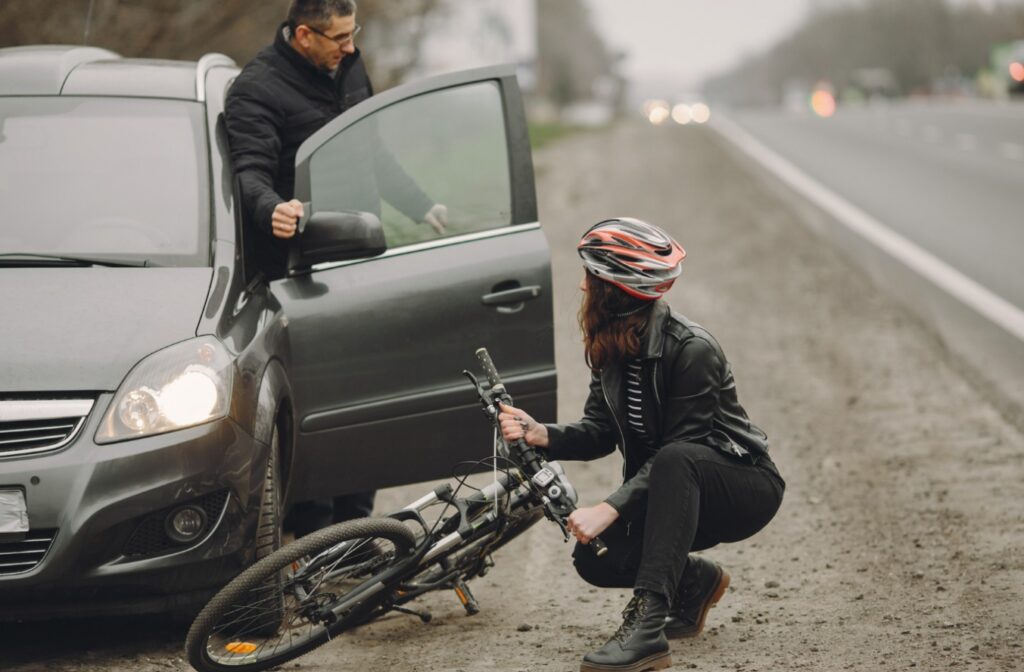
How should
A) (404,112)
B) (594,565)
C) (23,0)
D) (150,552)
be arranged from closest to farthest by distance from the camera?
1. (150,552)
2. (594,565)
3. (404,112)
4. (23,0)

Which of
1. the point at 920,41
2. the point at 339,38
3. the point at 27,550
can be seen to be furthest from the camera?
the point at 920,41

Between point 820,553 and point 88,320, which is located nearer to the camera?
point 88,320

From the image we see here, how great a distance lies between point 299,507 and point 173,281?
4.76 ft

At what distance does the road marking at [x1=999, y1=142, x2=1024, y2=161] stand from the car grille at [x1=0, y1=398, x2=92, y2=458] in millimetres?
24560

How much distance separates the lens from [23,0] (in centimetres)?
1542

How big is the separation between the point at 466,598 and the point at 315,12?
7.48 feet

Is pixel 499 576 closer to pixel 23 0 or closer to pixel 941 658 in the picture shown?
pixel 941 658

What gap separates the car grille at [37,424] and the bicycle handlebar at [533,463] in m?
1.22

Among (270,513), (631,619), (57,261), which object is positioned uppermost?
(57,261)

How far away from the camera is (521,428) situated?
4.62m

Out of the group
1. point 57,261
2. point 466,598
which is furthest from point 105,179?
point 466,598

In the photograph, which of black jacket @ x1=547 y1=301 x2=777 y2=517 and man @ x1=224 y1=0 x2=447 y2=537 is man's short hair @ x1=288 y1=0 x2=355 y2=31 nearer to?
man @ x1=224 y1=0 x2=447 y2=537

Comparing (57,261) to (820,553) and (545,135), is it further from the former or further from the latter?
(545,135)

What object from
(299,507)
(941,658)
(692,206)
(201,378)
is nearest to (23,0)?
(692,206)
